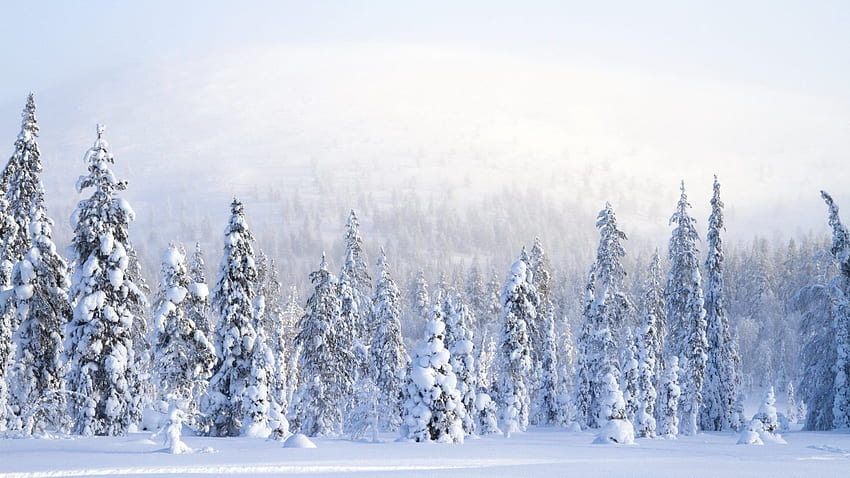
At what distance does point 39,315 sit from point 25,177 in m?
5.54

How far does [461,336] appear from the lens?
1923 inches

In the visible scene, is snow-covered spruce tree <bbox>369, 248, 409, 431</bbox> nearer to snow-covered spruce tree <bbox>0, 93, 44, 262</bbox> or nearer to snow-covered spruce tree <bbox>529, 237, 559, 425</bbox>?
snow-covered spruce tree <bbox>529, 237, 559, 425</bbox>

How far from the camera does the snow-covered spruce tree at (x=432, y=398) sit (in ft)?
87.5

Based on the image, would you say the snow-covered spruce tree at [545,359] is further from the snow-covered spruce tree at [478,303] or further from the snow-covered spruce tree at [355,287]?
the snow-covered spruce tree at [478,303]

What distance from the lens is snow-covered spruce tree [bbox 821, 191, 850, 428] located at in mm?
39281

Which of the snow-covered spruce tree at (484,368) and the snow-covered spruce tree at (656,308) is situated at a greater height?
the snow-covered spruce tree at (656,308)

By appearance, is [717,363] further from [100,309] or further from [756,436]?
[100,309]

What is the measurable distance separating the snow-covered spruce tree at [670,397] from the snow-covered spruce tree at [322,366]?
18.8 metres

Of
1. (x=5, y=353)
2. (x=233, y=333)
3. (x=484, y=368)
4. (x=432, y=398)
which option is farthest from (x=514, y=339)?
(x=5, y=353)

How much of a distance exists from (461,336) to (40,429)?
89.6 feet

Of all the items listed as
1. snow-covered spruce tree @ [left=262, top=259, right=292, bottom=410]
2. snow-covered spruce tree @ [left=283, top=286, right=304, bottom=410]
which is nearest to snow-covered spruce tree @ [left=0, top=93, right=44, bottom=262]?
snow-covered spruce tree @ [left=262, top=259, right=292, bottom=410]

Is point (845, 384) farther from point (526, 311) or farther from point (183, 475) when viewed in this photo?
point (183, 475)

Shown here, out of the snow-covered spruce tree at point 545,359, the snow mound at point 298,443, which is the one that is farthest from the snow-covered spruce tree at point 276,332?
the snow mound at point 298,443

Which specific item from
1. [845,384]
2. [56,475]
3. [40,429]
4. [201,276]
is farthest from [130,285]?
[845,384]
